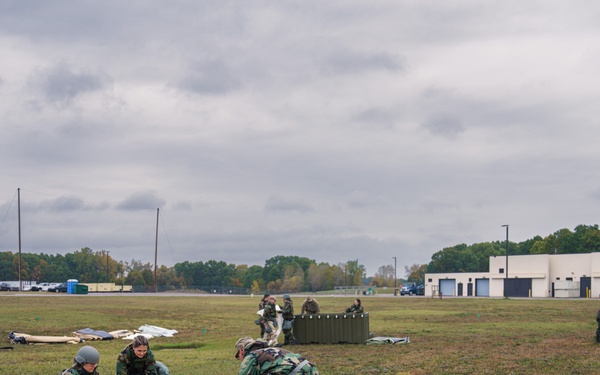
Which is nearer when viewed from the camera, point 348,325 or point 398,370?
point 398,370

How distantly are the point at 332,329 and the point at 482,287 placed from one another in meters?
94.6

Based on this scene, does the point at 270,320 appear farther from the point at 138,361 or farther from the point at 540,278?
the point at 540,278

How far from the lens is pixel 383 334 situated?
32344mm

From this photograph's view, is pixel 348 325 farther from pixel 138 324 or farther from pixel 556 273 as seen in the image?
pixel 556 273

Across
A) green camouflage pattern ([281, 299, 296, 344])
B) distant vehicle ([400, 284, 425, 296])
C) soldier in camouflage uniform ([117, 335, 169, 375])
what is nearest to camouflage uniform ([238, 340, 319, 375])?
soldier in camouflage uniform ([117, 335, 169, 375])

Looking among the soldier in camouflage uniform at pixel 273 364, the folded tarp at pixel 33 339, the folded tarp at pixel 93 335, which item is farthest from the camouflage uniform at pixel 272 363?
the folded tarp at pixel 93 335

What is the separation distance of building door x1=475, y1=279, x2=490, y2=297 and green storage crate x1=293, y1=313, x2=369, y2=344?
92320 millimetres

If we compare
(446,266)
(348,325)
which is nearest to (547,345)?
(348,325)

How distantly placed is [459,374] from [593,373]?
356 cm

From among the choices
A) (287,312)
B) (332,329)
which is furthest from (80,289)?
(332,329)

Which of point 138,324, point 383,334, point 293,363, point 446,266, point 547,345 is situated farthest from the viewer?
point 446,266

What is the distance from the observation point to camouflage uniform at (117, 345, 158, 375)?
1147 cm

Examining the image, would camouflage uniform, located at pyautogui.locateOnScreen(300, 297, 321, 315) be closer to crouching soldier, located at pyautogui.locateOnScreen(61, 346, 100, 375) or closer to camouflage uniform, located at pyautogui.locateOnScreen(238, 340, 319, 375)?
crouching soldier, located at pyautogui.locateOnScreen(61, 346, 100, 375)

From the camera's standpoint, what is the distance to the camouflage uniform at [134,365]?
11469 mm
